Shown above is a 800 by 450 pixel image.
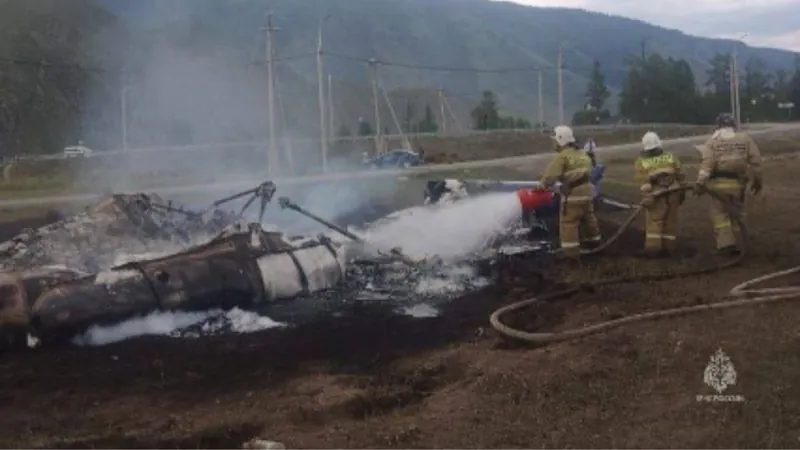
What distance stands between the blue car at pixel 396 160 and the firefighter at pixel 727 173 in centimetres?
2696

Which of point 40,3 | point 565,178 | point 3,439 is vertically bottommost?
point 3,439

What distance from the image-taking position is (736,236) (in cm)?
1211

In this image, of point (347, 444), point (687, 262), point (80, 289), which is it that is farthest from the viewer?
point (687, 262)

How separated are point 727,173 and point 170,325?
685 centimetres

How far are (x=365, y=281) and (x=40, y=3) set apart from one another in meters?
95.4

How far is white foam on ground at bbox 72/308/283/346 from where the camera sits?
Result: 27.8ft

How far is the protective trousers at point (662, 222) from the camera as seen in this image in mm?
11359

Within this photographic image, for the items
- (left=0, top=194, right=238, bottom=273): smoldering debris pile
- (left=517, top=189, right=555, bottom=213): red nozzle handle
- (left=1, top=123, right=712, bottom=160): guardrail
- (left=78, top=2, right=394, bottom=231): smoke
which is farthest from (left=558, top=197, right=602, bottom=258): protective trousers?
(left=1, top=123, right=712, bottom=160): guardrail

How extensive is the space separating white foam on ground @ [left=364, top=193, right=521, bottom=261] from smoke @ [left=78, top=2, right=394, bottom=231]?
226 centimetres

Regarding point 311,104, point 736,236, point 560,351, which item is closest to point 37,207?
point 736,236

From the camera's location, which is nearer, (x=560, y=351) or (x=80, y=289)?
(x=560, y=351)

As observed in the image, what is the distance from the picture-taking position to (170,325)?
8875mm

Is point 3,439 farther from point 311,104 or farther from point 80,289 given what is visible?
point 311,104

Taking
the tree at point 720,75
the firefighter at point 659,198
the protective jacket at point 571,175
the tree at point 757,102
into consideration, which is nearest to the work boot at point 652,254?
the firefighter at point 659,198
